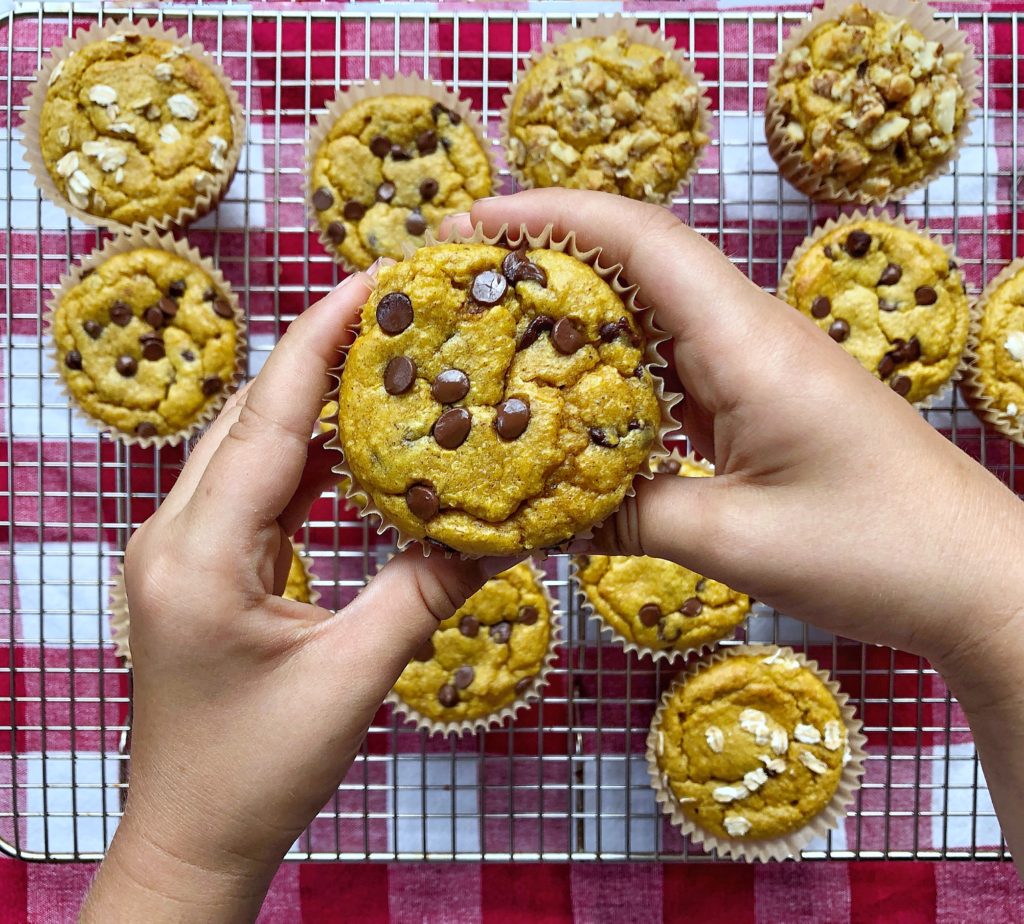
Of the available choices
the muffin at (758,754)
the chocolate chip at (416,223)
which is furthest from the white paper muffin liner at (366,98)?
the muffin at (758,754)

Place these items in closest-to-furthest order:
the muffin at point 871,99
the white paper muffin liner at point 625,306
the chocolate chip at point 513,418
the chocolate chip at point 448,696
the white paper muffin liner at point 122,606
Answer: the chocolate chip at point 513,418 → the white paper muffin liner at point 625,306 → the muffin at point 871,99 → the chocolate chip at point 448,696 → the white paper muffin liner at point 122,606

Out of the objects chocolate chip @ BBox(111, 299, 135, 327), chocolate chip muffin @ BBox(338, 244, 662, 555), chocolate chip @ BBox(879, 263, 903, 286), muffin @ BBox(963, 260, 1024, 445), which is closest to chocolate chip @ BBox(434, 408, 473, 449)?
chocolate chip muffin @ BBox(338, 244, 662, 555)

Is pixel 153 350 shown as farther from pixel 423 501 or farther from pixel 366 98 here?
pixel 423 501

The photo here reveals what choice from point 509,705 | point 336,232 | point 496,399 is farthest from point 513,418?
point 509,705

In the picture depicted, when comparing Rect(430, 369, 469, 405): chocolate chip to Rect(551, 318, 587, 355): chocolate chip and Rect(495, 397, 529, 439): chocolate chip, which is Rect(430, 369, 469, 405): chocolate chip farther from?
Rect(551, 318, 587, 355): chocolate chip

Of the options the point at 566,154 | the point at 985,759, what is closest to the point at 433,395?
the point at 566,154

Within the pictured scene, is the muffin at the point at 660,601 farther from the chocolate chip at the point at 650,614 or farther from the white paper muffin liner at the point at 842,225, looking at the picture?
the white paper muffin liner at the point at 842,225

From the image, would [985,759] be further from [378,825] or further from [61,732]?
[61,732]
